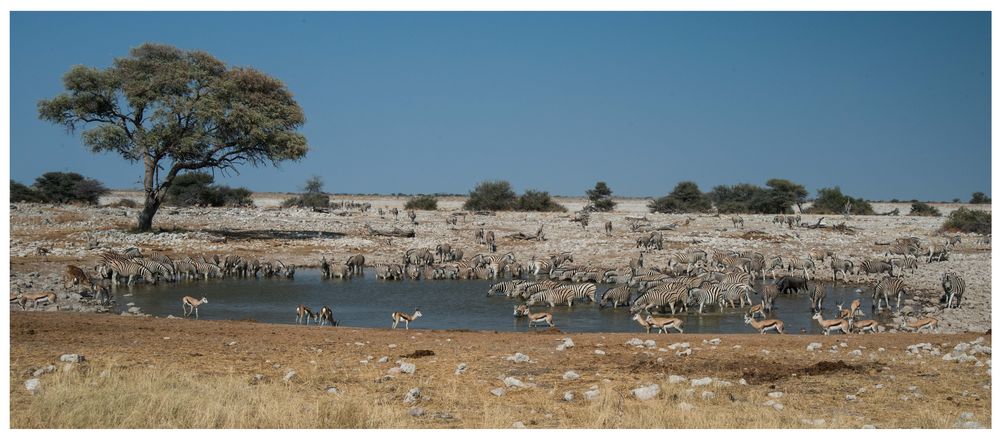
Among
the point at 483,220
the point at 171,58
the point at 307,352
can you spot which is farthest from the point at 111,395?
the point at 483,220

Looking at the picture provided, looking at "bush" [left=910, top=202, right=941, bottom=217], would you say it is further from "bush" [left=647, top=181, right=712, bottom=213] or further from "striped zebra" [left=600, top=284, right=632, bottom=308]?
"striped zebra" [left=600, top=284, right=632, bottom=308]

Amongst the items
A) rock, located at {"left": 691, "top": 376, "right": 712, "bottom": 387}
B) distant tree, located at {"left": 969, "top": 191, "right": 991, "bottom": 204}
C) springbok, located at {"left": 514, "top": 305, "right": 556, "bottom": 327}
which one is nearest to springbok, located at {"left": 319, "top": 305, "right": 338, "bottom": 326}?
springbok, located at {"left": 514, "top": 305, "right": 556, "bottom": 327}

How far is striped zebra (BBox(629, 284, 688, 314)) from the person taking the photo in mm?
17328

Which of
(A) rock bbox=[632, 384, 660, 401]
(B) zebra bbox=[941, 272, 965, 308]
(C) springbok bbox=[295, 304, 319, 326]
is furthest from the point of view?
(B) zebra bbox=[941, 272, 965, 308]

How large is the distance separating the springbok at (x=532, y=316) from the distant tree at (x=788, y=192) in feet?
131

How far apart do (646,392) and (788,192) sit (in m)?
54.0

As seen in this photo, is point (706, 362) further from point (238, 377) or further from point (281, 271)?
point (281, 271)

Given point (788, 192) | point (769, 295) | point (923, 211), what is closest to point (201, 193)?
point (788, 192)

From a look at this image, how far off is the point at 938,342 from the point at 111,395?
1029 centimetres

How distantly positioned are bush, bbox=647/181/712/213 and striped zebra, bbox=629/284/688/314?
36433 mm

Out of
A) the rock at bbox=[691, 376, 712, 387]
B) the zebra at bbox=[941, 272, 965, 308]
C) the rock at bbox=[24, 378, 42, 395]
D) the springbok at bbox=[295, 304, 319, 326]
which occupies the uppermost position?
the zebra at bbox=[941, 272, 965, 308]

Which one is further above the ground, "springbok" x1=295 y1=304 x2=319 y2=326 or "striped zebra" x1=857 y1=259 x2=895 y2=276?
"striped zebra" x1=857 y1=259 x2=895 y2=276

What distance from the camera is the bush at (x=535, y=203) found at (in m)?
55.2

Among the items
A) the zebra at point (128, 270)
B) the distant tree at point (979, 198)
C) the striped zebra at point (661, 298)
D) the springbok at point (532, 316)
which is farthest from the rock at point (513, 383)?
the distant tree at point (979, 198)
